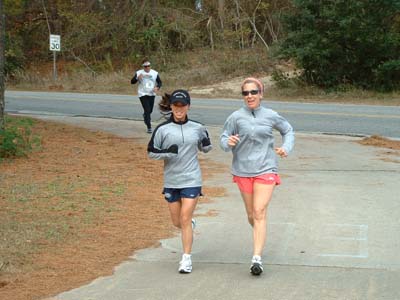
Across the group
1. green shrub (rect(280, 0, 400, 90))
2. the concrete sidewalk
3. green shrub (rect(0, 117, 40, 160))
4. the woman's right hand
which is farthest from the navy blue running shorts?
green shrub (rect(280, 0, 400, 90))

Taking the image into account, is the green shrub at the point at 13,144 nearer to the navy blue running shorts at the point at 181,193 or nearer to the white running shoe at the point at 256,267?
the navy blue running shorts at the point at 181,193

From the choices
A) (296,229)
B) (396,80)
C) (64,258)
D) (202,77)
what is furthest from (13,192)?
(202,77)

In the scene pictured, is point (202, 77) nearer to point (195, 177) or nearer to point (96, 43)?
point (96, 43)

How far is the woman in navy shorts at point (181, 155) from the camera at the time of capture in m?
6.70

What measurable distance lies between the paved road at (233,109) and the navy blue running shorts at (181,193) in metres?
11.2

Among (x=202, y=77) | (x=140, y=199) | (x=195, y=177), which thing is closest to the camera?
(x=195, y=177)

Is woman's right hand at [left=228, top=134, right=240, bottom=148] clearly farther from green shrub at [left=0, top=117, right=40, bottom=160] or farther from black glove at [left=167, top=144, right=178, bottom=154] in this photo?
green shrub at [left=0, top=117, right=40, bottom=160]

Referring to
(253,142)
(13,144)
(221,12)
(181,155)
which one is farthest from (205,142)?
(221,12)

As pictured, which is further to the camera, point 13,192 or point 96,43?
point 96,43

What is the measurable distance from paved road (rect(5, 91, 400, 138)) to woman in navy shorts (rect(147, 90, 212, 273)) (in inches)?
440

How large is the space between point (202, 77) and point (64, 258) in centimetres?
3006

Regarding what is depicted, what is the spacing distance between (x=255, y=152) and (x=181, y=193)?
75 centimetres

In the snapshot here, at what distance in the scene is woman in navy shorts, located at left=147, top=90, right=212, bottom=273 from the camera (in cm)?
670

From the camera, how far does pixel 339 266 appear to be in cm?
677
